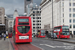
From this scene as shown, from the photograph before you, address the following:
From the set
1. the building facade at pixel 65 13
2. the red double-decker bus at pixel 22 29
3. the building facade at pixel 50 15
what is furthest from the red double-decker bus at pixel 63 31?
the building facade at pixel 50 15

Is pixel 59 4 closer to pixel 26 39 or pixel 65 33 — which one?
pixel 65 33

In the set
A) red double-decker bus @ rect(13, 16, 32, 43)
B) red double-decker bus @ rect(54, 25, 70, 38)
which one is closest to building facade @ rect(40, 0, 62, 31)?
red double-decker bus @ rect(54, 25, 70, 38)

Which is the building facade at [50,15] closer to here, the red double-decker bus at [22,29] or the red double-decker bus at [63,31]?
the red double-decker bus at [63,31]

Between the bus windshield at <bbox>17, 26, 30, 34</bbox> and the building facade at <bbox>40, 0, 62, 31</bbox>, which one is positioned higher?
the building facade at <bbox>40, 0, 62, 31</bbox>

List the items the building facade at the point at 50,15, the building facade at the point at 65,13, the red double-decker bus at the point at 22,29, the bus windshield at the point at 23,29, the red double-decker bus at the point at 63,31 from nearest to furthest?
the red double-decker bus at the point at 22,29 < the bus windshield at the point at 23,29 < the red double-decker bus at the point at 63,31 < the building facade at the point at 65,13 < the building facade at the point at 50,15

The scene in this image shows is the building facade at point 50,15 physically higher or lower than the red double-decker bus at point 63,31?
higher

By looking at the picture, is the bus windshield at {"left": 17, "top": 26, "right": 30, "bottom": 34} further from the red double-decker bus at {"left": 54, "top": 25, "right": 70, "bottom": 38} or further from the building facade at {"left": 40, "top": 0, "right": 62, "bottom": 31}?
the building facade at {"left": 40, "top": 0, "right": 62, "bottom": 31}

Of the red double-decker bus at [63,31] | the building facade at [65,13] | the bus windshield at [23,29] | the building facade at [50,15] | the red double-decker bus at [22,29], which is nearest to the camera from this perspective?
the red double-decker bus at [22,29]

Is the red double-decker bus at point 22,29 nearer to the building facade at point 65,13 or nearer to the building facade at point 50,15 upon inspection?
the building facade at point 65,13

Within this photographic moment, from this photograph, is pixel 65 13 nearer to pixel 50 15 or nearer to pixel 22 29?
pixel 50 15

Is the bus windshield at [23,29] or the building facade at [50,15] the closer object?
the bus windshield at [23,29]

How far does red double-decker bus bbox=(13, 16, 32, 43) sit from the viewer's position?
20.6 metres

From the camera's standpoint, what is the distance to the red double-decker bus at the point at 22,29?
67.7 ft

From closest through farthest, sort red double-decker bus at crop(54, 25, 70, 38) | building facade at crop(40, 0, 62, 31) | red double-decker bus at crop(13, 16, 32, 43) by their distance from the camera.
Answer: red double-decker bus at crop(13, 16, 32, 43), red double-decker bus at crop(54, 25, 70, 38), building facade at crop(40, 0, 62, 31)
